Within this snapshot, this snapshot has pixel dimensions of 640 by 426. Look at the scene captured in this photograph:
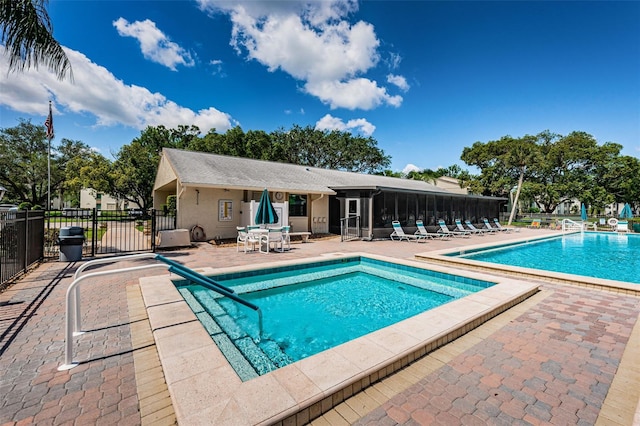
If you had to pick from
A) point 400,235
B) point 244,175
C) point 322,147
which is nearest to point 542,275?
point 400,235

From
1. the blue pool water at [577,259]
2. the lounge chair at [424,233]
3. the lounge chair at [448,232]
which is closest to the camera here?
the blue pool water at [577,259]

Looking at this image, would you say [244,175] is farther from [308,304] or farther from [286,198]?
[308,304]

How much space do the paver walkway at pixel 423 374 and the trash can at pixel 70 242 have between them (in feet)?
13.7

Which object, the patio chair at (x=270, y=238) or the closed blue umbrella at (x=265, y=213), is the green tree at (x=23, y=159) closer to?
the closed blue umbrella at (x=265, y=213)

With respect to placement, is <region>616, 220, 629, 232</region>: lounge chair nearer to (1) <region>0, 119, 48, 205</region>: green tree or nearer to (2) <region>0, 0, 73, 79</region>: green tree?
(2) <region>0, 0, 73, 79</region>: green tree

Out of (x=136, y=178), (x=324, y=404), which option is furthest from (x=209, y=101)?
(x=324, y=404)

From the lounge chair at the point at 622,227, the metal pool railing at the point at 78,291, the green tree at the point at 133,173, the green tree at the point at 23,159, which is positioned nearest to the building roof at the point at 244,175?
the metal pool railing at the point at 78,291

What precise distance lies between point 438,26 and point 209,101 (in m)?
21.2

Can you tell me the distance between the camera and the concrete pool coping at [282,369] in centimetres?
229

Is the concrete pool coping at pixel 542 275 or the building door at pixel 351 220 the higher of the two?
the building door at pixel 351 220

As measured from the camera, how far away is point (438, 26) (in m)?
14.9

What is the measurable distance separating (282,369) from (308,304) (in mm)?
3459

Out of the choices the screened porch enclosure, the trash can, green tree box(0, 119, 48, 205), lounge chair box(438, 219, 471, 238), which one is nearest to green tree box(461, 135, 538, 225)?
the screened porch enclosure

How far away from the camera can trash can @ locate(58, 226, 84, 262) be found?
28.1 ft
